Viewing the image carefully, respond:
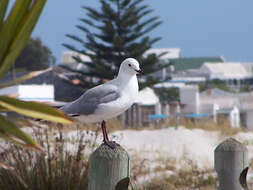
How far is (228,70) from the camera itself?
93.2 meters

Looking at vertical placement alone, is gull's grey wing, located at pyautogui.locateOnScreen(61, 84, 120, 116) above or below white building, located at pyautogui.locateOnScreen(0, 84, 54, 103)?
below

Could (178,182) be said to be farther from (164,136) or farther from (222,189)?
(164,136)

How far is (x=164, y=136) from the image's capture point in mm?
13039

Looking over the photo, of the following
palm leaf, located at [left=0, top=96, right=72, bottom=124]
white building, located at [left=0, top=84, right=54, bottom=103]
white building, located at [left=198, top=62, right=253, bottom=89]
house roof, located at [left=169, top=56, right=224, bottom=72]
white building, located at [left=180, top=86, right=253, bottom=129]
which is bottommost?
palm leaf, located at [left=0, top=96, right=72, bottom=124]

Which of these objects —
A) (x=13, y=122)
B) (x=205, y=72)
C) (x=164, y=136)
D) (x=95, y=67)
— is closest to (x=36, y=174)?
(x=13, y=122)

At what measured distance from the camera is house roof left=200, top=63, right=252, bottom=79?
283ft

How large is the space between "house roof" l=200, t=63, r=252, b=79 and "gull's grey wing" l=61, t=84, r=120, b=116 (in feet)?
272

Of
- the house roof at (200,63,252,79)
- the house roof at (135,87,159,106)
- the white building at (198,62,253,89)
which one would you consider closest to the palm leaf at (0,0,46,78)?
the house roof at (135,87,159,106)

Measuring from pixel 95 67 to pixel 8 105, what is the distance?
84.6ft

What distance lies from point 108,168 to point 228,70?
9257 cm

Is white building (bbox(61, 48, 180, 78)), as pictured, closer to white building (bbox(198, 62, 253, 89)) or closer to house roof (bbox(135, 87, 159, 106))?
white building (bbox(198, 62, 253, 89))

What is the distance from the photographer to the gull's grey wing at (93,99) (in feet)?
9.87

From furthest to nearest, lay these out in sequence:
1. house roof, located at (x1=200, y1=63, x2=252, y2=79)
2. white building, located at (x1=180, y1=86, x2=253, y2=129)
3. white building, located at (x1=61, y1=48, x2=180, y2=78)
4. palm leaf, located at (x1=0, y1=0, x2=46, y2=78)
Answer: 1. house roof, located at (x1=200, y1=63, x2=252, y2=79)
2. white building, located at (x1=61, y1=48, x2=180, y2=78)
3. white building, located at (x1=180, y1=86, x2=253, y2=129)
4. palm leaf, located at (x1=0, y1=0, x2=46, y2=78)

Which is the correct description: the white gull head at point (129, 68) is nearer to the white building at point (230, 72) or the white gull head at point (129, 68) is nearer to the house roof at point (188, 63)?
the white building at point (230, 72)
